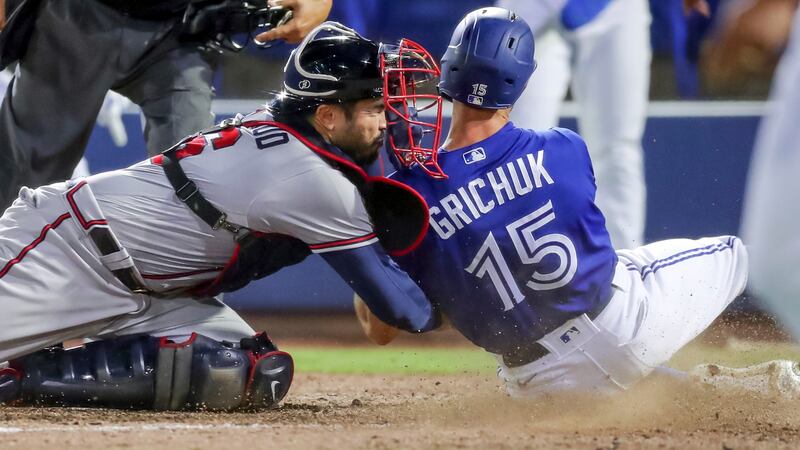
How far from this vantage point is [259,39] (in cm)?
394

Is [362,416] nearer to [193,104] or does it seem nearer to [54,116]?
[193,104]

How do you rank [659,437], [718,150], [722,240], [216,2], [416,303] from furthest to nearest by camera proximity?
[718,150], [216,2], [722,240], [416,303], [659,437]

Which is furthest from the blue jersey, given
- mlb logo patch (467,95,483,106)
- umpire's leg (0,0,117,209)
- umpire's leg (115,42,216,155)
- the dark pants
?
umpire's leg (0,0,117,209)

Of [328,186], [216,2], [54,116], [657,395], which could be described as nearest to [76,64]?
[54,116]

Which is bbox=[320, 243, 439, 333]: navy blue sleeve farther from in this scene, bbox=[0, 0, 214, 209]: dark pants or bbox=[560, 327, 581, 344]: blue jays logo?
bbox=[0, 0, 214, 209]: dark pants

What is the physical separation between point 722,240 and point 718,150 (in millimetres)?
2846

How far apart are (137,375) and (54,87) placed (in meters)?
1.15

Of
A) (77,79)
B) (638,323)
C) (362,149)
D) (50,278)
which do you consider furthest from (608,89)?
(50,278)

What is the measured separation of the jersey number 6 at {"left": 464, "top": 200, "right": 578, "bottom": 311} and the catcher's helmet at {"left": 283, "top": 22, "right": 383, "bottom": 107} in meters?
0.54

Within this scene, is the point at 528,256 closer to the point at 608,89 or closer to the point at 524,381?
the point at 524,381

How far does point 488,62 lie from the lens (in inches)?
132

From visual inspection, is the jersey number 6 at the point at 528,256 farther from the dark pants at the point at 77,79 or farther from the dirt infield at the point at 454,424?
the dark pants at the point at 77,79

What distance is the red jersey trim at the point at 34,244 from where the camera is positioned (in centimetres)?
346

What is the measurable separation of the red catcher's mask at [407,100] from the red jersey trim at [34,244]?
99 cm
